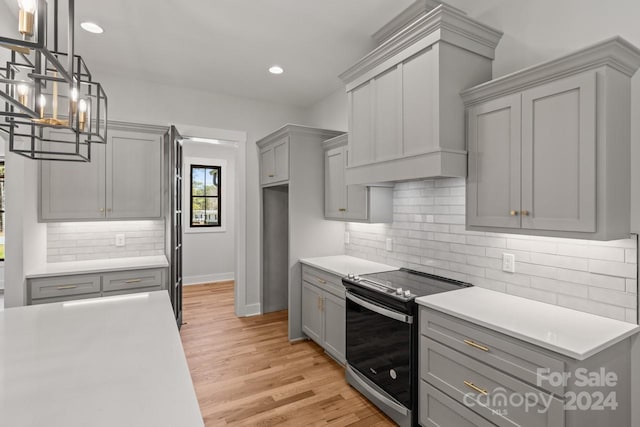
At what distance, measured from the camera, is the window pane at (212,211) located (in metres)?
6.50

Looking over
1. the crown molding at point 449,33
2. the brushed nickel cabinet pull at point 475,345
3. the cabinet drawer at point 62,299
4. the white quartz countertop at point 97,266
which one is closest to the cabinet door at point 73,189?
the white quartz countertop at point 97,266

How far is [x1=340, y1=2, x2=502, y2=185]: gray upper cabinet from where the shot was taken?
6.82 ft

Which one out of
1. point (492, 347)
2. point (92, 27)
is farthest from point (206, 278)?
point (492, 347)

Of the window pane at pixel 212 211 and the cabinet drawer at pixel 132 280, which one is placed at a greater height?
the window pane at pixel 212 211

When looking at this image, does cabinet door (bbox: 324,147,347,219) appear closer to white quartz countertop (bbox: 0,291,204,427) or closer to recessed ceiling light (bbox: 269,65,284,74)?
recessed ceiling light (bbox: 269,65,284,74)

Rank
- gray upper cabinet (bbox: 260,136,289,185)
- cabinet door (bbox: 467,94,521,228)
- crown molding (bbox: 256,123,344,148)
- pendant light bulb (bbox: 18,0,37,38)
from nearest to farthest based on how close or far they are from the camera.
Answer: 1. pendant light bulb (bbox: 18,0,37,38)
2. cabinet door (bbox: 467,94,521,228)
3. crown molding (bbox: 256,123,344,148)
4. gray upper cabinet (bbox: 260,136,289,185)

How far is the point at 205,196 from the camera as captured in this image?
21.2 feet

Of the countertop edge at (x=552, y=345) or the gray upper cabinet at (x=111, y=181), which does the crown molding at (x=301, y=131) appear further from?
the countertop edge at (x=552, y=345)

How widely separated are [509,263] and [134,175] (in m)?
3.66

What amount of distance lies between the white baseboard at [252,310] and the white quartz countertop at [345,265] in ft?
4.42

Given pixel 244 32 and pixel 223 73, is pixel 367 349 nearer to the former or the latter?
pixel 244 32

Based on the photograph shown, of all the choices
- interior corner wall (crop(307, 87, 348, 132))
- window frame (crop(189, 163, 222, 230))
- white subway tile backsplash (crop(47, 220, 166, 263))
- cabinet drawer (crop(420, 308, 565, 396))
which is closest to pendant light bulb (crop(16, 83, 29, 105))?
cabinet drawer (crop(420, 308, 565, 396))

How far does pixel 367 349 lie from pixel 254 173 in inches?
113

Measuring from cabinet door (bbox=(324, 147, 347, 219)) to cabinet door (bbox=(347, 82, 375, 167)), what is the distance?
59cm
